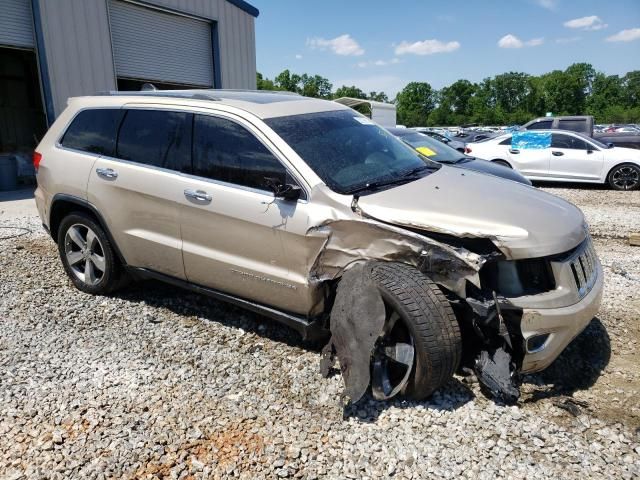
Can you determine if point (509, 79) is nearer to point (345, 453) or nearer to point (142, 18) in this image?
point (142, 18)

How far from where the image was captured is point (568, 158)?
38.5 feet

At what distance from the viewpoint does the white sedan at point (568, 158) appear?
11.2 m

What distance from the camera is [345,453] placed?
2.57 meters

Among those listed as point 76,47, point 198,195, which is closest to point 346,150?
point 198,195

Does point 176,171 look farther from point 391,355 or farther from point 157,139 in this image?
point 391,355

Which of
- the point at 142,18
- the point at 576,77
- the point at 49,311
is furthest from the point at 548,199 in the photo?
the point at 576,77

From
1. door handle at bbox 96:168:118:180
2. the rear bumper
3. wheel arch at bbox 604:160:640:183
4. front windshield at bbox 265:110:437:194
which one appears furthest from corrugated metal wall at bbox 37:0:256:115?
wheel arch at bbox 604:160:640:183

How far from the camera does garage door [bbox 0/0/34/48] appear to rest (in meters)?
10.3

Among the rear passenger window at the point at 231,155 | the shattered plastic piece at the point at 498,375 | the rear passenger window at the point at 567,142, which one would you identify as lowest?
the shattered plastic piece at the point at 498,375

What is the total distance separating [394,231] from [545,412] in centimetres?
139

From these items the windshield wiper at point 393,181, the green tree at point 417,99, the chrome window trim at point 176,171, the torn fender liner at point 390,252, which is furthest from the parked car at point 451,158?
the green tree at point 417,99

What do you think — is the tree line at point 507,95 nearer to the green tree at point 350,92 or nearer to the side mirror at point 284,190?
the green tree at point 350,92

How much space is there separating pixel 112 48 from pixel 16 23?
6.96ft

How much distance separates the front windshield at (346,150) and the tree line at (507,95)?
9282cm
